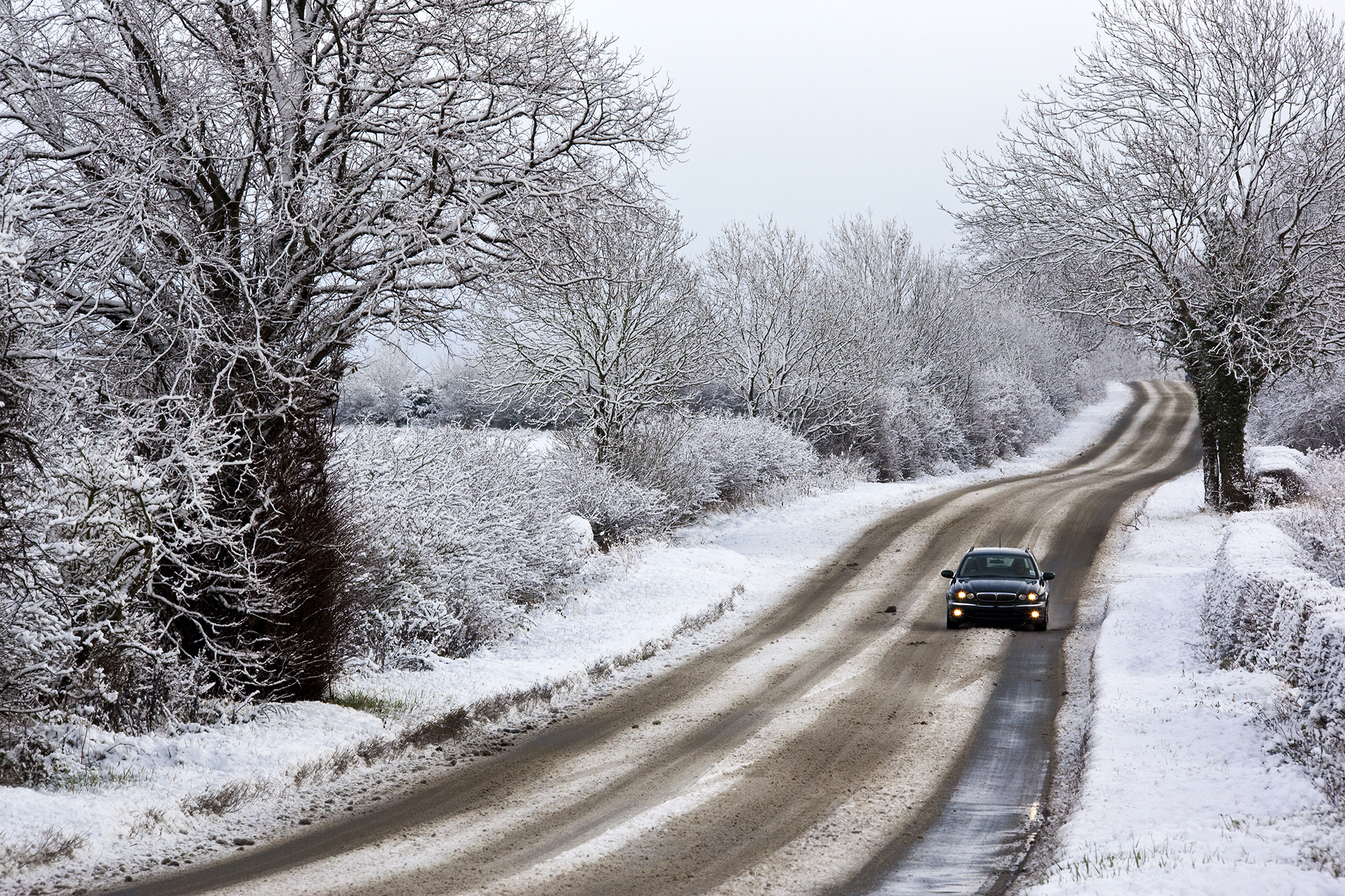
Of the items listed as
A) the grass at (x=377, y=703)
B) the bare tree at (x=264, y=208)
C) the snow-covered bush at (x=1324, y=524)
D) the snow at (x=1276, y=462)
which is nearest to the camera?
the bare tree at (x=264, y=208)

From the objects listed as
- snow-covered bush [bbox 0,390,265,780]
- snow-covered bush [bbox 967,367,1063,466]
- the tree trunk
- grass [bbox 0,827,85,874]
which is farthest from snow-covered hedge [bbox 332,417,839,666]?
snow-covered bush [bbox 967,367,1063,466]

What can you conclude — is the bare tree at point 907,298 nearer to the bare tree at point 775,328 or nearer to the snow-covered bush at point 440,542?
the bare tree at point 775,328

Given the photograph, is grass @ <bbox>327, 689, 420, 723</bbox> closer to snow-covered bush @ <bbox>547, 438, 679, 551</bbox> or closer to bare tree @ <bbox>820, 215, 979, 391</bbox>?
snow-covered bush @ <bbox>547, 438, 679, 551</bbox>

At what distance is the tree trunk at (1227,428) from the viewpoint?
90.4ft

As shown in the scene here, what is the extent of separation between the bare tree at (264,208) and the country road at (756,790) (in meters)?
3.07

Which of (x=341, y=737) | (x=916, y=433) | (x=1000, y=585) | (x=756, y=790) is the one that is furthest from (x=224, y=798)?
(x=916, y=433)

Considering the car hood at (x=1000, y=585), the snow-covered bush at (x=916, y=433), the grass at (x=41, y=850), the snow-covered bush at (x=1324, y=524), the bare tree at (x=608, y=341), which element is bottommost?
the grass at (x=41, y=850)

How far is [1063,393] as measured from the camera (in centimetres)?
6912

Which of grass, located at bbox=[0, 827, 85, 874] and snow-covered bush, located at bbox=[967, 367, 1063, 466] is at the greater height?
snow-covered bush, located at bbox=[967, 367, 1063, 466]

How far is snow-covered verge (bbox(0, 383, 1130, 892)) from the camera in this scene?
7102 millimetres

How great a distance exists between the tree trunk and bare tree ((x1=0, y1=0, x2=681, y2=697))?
2322 cm

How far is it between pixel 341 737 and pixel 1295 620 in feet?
31.3

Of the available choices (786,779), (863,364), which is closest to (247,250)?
(786,779)

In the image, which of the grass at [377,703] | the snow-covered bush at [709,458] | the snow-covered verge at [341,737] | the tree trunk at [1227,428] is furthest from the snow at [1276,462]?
the grass at [377,703]
